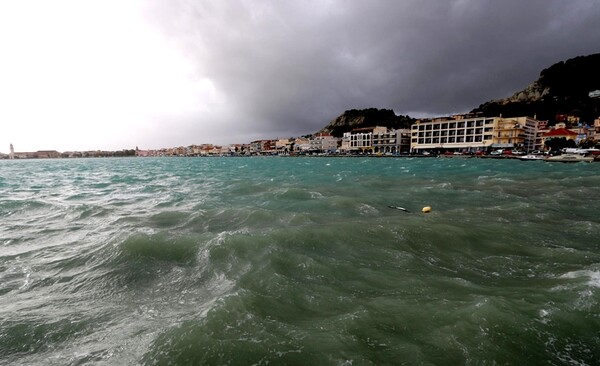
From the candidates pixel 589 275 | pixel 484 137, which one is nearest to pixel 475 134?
pixel 484 137

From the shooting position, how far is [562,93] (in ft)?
542

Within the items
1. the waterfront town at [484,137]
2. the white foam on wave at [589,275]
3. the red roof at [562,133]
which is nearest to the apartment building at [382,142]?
the waterfront town at [484,137]

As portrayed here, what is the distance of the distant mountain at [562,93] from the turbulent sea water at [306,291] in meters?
178

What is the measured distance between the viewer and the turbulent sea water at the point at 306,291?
16.0ft

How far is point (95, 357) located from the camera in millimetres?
4871

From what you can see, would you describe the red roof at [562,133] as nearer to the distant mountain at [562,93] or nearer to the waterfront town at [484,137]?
the waterfront town at [484,137]

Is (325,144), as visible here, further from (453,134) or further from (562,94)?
(562,94)

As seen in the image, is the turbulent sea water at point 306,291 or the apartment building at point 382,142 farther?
the apartment building at point 382,142

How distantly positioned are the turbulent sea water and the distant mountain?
178m

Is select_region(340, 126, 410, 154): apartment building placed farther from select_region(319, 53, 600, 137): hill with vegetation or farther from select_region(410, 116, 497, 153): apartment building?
select_region(319, 53, 600, 137): hill with vegetation

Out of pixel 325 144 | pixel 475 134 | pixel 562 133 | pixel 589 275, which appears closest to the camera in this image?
pixel 589 275

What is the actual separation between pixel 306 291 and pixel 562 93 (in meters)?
224

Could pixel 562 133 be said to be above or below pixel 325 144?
above

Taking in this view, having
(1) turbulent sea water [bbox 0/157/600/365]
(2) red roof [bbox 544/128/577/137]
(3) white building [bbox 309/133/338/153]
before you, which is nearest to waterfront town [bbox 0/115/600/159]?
(2) red roof [bbox 544/128/577/137]
